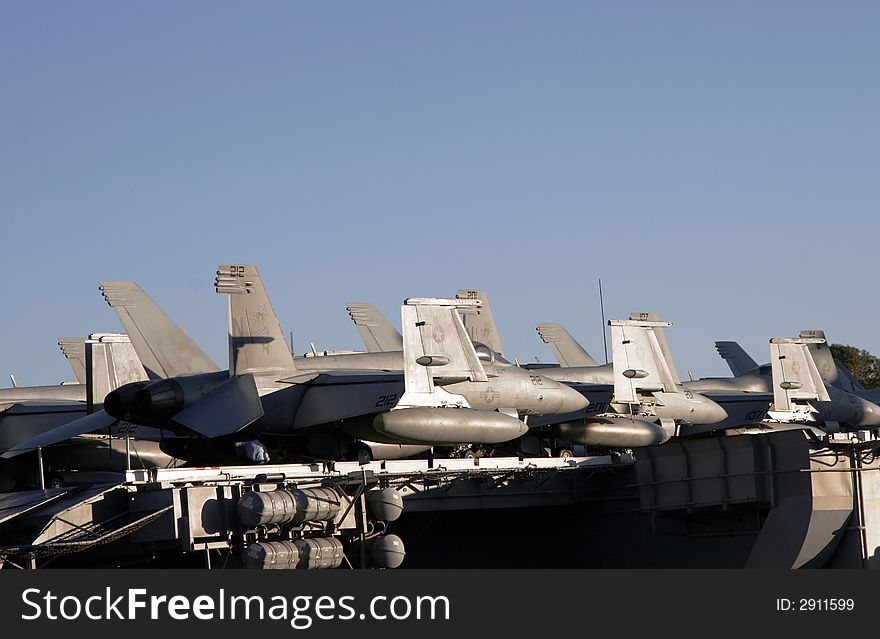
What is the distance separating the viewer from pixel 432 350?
36219mm

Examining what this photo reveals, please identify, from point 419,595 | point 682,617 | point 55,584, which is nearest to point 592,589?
point 682,617

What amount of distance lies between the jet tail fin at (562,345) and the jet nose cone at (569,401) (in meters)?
16.0

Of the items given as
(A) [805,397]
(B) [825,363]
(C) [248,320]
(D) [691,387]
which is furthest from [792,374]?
(C) [248,320]

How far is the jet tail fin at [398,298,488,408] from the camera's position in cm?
3556

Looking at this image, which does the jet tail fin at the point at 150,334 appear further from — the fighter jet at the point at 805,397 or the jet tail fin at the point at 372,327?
the fighter jet at the point at 805,397

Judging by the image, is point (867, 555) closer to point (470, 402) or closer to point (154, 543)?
point (470, 402)

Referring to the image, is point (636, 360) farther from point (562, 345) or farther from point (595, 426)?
point (562, 345)

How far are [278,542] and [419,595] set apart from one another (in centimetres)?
669

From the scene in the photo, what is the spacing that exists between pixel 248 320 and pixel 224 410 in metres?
3.29

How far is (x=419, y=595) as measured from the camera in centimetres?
2202

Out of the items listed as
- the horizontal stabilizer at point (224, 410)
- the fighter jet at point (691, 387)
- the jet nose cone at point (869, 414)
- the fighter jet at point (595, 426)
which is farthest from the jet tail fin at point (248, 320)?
the jet nose cone at point (869, 414)

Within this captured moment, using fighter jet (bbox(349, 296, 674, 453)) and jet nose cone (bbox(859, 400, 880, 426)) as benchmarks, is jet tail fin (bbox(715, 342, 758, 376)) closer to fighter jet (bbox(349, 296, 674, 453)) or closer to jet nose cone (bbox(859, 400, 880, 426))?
jet nose cone (bbox(859, 400, 880, 426))

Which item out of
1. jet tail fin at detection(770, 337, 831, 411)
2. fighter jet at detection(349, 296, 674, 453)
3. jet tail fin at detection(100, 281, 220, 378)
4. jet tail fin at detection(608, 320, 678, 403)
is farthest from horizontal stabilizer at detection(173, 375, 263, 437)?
jet tail fin at detection(770, 337, 831, 411)

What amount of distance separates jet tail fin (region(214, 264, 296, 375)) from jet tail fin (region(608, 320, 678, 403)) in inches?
510
